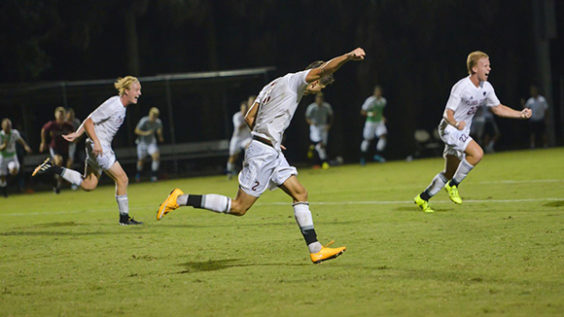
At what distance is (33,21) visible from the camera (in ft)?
86.2

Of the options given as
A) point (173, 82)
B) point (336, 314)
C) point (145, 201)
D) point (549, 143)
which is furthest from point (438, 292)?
point (549, 143)

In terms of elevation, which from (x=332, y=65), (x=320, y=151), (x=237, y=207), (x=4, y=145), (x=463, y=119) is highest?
(x=332, y=65)

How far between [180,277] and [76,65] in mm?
24841

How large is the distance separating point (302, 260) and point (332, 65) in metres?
2.14

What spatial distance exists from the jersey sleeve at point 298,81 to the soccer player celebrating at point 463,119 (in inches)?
163

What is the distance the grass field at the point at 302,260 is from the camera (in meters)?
6.35

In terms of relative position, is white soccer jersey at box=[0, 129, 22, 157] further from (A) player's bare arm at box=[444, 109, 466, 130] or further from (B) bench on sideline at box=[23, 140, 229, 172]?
(A) player's bare arm at box=[444, 109, 466, 130]

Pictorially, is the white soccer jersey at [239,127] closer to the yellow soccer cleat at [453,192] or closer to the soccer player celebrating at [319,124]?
the soccer player celebrating at [319,124]

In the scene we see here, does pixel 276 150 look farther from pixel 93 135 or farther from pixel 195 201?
pixel 93 135

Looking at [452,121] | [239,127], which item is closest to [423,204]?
[452,121]

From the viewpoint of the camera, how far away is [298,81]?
26.7ft

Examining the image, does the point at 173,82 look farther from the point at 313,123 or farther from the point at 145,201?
the point at 145,201

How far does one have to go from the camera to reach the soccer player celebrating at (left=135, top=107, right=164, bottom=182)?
2439 cm

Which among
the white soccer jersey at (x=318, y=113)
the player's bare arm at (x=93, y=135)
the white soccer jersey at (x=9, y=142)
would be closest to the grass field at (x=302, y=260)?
the player's bare arm at (x=93, y=135)
